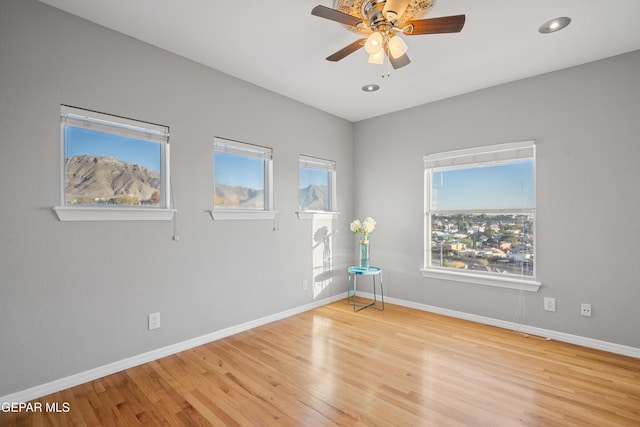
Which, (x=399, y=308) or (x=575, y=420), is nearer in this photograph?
(x=575, y=420)

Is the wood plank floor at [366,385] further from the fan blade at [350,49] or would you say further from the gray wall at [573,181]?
the fan blade at [350,49]

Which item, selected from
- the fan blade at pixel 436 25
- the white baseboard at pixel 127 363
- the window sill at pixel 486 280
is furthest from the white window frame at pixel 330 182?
the fan blade at pixel 436 25

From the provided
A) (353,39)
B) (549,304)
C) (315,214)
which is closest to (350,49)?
(353,39)

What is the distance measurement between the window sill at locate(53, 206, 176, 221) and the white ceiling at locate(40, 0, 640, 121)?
4.70 feet

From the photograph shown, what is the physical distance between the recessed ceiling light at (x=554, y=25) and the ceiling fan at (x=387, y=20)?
1.04 meters

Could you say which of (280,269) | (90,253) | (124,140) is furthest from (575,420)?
(124,140)

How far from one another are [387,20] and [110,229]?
2509 millimetres

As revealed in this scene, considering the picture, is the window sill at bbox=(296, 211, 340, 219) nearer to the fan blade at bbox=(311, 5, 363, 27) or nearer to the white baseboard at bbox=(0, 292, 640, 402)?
the white baseboard at bbox=(0, 292, 640, 402)

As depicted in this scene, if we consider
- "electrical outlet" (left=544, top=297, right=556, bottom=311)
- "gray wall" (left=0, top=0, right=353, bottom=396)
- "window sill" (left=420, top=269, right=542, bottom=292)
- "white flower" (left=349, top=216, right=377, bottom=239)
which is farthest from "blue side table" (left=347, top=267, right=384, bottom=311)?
"electrical outlet" (left=544, top=297, right=556, bottom=311)

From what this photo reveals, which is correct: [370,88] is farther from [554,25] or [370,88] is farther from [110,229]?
[110,229]

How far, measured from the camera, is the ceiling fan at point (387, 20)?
186cm

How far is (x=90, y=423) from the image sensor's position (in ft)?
6.17

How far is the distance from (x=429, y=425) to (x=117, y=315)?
239 cm

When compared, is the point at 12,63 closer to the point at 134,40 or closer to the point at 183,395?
the point at 134,40
